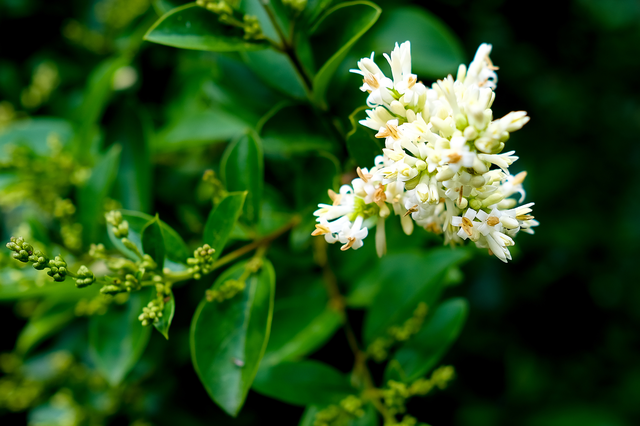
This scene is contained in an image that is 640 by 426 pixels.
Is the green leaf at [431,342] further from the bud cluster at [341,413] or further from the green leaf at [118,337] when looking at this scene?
the green leaf at [118,337]

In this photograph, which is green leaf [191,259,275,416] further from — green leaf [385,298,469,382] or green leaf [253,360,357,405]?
green leaf [385,298,469,382]

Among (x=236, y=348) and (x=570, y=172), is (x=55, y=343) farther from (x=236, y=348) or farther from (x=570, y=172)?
(x=570, y=172)

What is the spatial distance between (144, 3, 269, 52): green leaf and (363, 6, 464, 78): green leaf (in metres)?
0.73

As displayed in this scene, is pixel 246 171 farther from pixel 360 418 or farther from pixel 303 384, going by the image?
pixel 360 418

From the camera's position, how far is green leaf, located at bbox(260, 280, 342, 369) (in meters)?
1.83

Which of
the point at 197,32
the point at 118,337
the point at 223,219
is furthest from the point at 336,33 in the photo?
the point at 118,337

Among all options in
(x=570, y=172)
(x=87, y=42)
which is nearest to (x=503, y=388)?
(x=570, y=172)

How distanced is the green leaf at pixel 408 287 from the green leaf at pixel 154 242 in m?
0.97

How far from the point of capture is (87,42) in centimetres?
298

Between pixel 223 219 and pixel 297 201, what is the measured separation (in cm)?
51

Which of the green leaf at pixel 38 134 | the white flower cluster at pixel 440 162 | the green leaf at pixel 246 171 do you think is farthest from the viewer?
the green leaf at pixel 38 134

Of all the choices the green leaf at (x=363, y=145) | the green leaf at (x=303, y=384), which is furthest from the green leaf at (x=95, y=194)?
the green leaf at (x=363, y=145)

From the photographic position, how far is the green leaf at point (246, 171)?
1606 millimetres

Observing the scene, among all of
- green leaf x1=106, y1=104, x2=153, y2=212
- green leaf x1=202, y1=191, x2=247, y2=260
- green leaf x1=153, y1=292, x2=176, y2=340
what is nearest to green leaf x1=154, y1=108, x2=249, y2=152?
green leaf x1=106, y1=104, x2=153, y2=212
